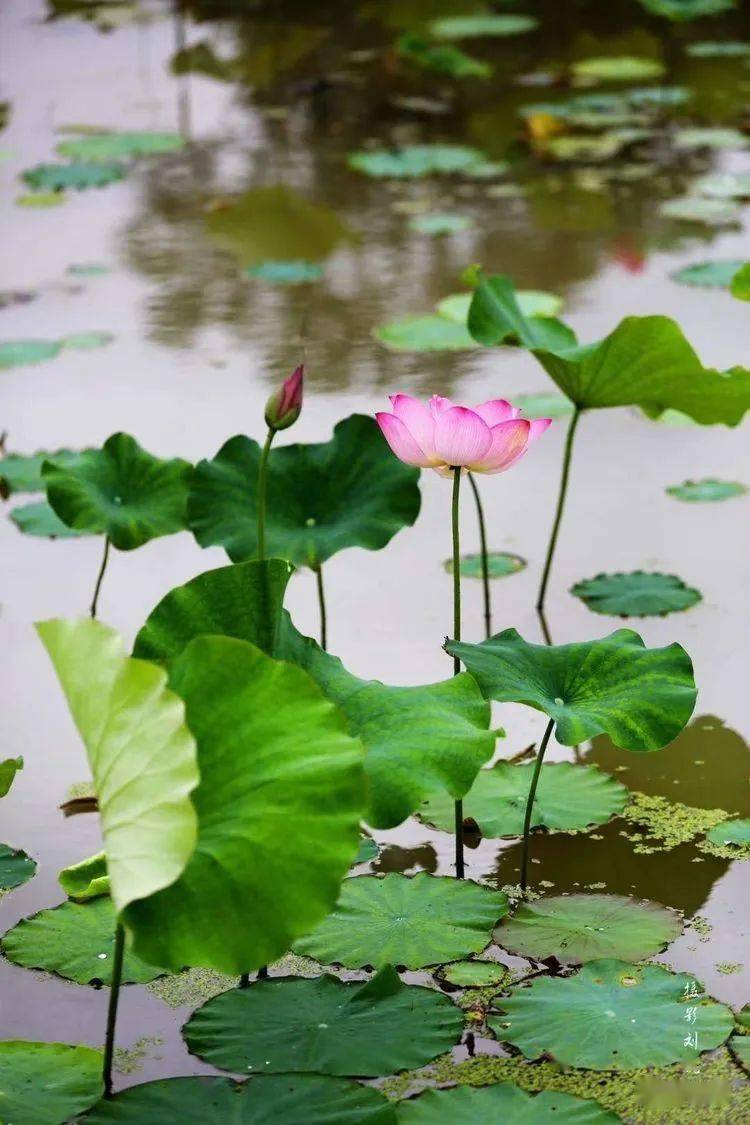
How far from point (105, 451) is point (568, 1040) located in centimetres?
103

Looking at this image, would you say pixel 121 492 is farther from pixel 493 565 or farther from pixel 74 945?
pixel 74 945

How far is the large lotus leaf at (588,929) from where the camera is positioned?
153 centimetres

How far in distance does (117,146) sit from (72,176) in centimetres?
31

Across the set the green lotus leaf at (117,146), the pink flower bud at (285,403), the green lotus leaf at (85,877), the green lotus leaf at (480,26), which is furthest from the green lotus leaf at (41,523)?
the green lotus leaf at (480,26)

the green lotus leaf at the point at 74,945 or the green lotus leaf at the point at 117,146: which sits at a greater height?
the green lotus leaf at the point at 74,945

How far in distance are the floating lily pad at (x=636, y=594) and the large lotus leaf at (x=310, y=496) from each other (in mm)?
426

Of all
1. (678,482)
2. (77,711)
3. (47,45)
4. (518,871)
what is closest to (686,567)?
(678,482)

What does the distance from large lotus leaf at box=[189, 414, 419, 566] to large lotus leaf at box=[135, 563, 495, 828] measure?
1.34 ft

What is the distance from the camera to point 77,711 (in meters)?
1.23

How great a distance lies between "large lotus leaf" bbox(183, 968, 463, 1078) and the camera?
53.1 inches

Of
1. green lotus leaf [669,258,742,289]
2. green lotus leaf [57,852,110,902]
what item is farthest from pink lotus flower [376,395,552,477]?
green lotus leaf [669,258,742,289]

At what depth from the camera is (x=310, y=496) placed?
6.55 ft

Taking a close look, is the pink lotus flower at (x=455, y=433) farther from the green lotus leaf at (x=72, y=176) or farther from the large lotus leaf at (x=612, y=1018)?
the green lotus leaf at (x=72, y=176)

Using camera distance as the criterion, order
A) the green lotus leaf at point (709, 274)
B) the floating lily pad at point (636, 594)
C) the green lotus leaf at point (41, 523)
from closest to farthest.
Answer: the floating lily pad at point (636, 594), the green lotus leaf at point (41, 523), the green lotus leaf at point (709, 274)
